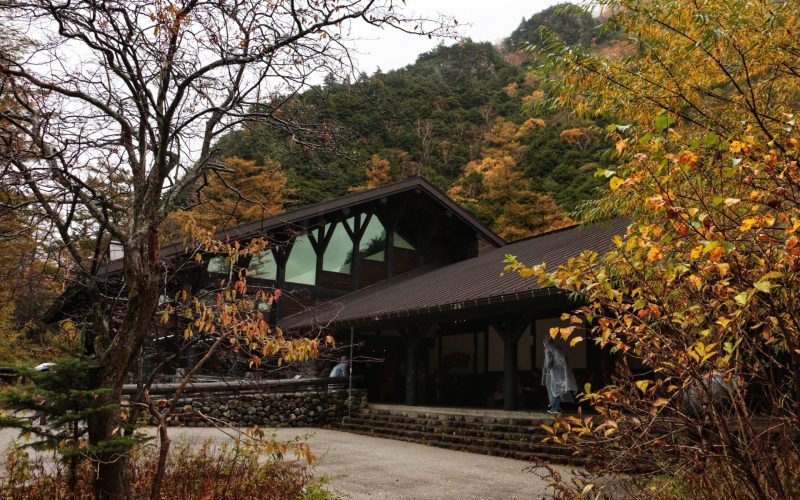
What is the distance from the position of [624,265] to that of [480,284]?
910 cm

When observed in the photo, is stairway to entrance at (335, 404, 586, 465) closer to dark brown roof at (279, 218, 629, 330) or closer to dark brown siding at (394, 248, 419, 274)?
dark brown roof at (279, 218, 629, 330)

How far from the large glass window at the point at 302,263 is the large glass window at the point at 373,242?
1617mm

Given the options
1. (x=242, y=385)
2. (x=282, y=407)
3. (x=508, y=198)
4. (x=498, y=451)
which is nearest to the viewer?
(x=498, y=451)

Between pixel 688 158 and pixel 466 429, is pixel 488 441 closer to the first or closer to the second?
pixel 466 429

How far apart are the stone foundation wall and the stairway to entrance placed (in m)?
0.53

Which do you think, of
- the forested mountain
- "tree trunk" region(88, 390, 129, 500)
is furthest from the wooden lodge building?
Result: "tree trunk" region(88, 390, 129, 500)

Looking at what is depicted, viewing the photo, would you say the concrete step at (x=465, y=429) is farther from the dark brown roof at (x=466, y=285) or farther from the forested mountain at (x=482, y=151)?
the forested mountain at (x=482, y=151)

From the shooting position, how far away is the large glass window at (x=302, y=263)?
18250 mm

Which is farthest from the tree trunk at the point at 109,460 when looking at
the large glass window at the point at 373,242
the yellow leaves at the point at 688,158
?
the large glass window at the point at 373,242

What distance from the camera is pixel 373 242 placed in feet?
64.6

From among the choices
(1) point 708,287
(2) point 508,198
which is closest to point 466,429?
(1) point 708,287

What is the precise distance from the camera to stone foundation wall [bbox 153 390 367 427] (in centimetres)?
1402

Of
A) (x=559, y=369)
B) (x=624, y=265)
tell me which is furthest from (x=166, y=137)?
(x=559, y=369)

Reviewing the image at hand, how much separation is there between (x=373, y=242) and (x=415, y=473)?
1207 centimetres
